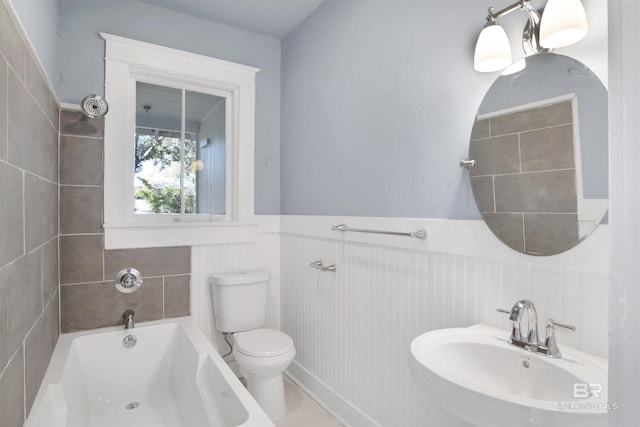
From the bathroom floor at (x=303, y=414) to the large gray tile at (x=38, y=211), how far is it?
1.57 meters

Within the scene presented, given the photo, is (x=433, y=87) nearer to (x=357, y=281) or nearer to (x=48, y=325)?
(x=357, y=281)

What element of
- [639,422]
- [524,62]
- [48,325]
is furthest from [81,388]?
[524,62]

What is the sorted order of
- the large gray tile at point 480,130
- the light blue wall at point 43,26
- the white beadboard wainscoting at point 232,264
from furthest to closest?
the white beadboard wainscoting at point 232,264, the large gray tile at point 480,130, the light blue wall at point 43,26

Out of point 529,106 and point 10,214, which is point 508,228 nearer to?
point 529,106

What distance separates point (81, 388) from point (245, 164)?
166 cm

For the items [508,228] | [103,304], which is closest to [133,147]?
[103,304]

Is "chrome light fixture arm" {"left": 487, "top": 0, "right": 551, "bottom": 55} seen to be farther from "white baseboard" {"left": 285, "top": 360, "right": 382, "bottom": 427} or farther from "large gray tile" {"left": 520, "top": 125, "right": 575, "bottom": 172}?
"white baseboard" {"left": 285, "top": 360, "right": 382, "bottom": 427}

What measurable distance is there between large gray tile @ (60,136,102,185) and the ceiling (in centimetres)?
101

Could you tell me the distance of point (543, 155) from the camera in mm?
1182

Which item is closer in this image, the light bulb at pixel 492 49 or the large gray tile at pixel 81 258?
the light bulb at pixel 492 49

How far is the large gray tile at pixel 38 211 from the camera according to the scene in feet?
4.23

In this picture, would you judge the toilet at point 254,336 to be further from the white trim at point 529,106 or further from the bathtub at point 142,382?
the white trim at point 529,106

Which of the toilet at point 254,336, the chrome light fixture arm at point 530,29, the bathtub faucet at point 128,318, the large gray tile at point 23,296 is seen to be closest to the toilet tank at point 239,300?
the toilet at point 254,336

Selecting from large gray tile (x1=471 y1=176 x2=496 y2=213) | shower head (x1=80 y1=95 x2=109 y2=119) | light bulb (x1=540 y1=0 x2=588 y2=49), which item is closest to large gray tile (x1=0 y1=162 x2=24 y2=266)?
shower head (x1=80 y1=95 x2=109 y2=119)
